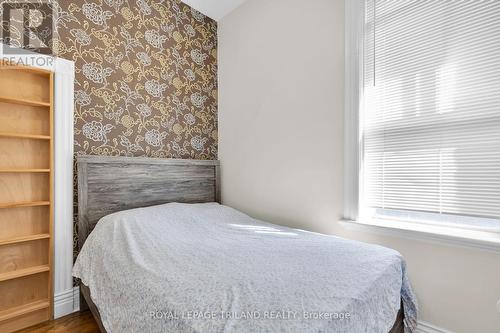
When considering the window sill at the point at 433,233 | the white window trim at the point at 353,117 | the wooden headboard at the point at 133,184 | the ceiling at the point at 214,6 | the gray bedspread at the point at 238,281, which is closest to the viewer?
the gray bedspread at the point at 238,281

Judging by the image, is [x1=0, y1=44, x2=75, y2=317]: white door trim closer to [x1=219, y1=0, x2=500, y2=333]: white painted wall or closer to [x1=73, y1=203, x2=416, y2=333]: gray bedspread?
[x1=73, y1=203, x2=416, y2=333]: gray bedspread

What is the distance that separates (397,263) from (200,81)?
2545mm

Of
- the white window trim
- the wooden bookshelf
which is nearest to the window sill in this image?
the white window trim

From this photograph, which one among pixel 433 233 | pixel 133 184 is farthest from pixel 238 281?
pixel 133 184

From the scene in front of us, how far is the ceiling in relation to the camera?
107 inches

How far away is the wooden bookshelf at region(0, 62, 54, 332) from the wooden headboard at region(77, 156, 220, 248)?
0.75 feet

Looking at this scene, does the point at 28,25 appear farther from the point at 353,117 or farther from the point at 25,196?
the point at 353,117

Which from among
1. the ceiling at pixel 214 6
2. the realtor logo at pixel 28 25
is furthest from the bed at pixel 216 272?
the ceiling at pixel 214 6

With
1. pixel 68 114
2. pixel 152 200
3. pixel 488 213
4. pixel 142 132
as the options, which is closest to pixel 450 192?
pixel 488 213

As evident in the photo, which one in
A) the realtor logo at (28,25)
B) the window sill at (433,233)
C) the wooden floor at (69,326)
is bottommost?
the wooden floor at (69,326)

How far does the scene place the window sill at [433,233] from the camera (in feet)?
4.47

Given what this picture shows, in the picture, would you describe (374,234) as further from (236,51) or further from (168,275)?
(236,51)

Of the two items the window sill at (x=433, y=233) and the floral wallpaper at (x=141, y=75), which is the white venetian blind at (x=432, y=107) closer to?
the window sill at (x=433, y=233)

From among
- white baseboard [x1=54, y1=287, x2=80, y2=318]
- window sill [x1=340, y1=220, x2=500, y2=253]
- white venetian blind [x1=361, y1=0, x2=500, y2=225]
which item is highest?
white venetian blind [x1=361, y1=0, x2=500, y2=225]
